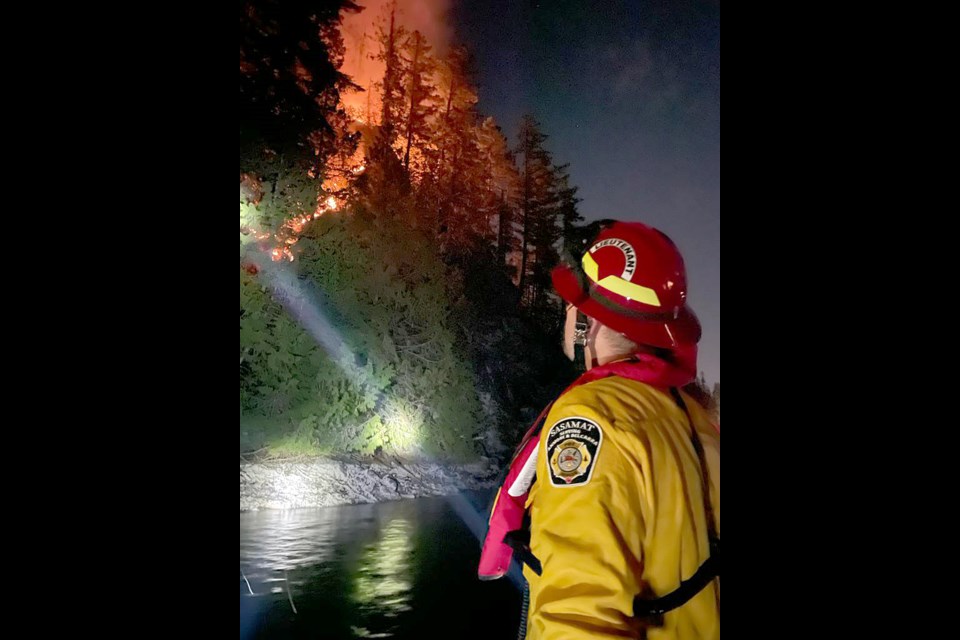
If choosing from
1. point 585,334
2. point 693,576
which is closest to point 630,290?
point 585,334

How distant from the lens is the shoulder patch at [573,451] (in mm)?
984

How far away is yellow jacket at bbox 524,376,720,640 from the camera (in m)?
0.91

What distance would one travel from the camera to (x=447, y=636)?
203cm

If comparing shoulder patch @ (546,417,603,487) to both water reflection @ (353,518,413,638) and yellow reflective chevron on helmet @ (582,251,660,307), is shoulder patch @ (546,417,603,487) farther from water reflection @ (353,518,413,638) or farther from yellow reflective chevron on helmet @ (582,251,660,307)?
water reflection @ (353,518,413,638)

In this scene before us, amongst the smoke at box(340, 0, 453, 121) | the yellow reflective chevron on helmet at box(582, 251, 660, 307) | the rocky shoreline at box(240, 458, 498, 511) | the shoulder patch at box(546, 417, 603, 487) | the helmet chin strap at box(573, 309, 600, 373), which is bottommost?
the rocky shoreline at box(240, 458, 498, 511)

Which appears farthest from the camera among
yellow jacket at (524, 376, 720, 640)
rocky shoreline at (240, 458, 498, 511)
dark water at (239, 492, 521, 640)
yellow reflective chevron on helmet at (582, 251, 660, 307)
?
rocky shoreline at (240, 458, 498, 511)

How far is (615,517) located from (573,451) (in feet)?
0.38

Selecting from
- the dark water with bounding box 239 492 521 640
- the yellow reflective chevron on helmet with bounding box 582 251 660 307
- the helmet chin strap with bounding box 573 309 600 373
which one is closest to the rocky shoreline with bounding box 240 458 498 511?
the dark water with bounding box 239 492 521 640

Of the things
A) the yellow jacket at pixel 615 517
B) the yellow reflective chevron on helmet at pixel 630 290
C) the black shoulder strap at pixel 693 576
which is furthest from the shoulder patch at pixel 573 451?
the yellow reflective chevron on helmet at pixel 630 290

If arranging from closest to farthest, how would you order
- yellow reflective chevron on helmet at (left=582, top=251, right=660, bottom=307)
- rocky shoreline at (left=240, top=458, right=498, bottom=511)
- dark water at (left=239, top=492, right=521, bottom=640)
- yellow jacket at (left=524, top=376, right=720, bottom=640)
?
yellow jacket at (left=524, top=376, right=720, bottom=640)
yellow reflective chevron on helmet at (left=582, top=251, right=660, bottom=307)
dark water at (left=239, top=492, right=521, bottom=640)
rocky shoreline at (left=240, top=458, right=498, bottom=511)
